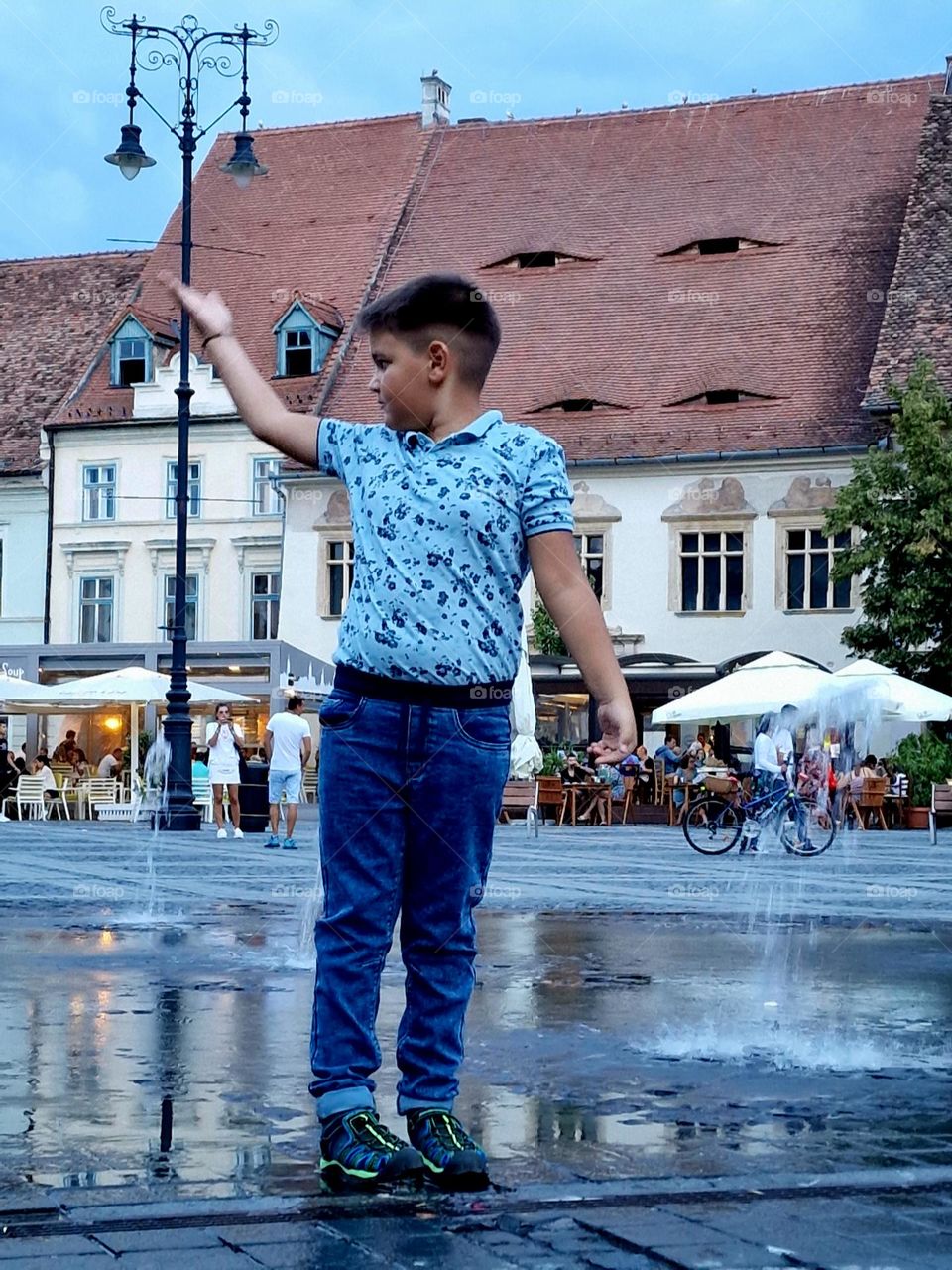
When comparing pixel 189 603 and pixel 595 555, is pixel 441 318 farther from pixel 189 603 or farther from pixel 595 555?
pixel 189 603

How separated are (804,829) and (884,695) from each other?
7.06 metres

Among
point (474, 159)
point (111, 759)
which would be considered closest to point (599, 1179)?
point (111, 759)

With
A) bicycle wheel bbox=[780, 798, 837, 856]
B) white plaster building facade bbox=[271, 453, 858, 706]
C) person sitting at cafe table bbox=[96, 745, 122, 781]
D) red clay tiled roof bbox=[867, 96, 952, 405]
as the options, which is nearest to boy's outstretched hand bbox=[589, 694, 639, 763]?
bicycle wheel bbox=[780, 798, 837, 856]

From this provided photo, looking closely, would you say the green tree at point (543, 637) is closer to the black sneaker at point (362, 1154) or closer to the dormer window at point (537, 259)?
the dormer window at point (537, 259)

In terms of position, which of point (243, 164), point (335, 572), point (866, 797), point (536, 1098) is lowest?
point (536, 1098)

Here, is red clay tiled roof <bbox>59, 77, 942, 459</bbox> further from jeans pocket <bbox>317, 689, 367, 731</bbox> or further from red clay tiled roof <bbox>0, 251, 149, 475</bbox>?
jeans pocket <bbox>317, 689, 367, 731</bbox>

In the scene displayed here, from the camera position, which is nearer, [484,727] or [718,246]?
[484,727]

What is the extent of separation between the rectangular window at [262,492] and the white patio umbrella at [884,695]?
19.9 m

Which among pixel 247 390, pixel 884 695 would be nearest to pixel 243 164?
pixel 884 695

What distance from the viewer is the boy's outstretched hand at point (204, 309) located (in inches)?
192

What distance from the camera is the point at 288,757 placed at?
80.4 ft

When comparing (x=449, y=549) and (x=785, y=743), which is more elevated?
(x=785, y=743)

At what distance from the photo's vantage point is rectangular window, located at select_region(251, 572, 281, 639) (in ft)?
163

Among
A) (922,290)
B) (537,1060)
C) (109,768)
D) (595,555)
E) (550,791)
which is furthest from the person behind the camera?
(595,555)
